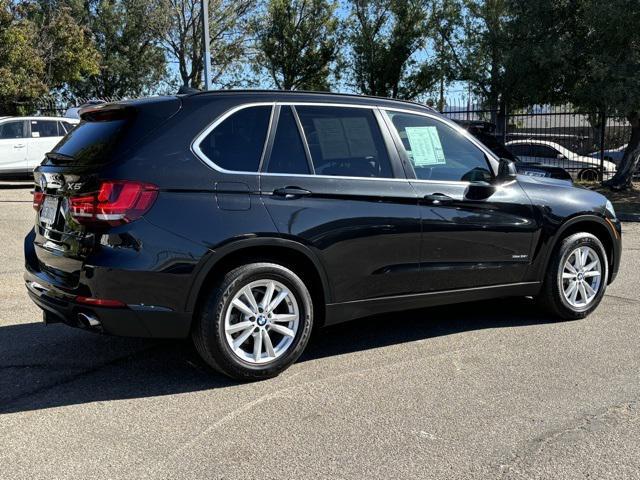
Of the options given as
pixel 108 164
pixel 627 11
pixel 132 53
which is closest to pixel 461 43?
pixel 627 11

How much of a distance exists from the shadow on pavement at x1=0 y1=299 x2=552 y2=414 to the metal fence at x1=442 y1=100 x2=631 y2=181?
13.7 meters

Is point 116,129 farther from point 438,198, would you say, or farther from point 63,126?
point 63,126

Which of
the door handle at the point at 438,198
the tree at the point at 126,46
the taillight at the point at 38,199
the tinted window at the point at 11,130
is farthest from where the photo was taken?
the tree at the point at 126,46

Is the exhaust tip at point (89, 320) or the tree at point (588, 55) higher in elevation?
the tree at point (588, 55)

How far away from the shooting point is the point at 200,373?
4469 mm

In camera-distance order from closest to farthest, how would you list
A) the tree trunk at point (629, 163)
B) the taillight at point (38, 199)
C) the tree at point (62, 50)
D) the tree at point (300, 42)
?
the taillight at point (38, 199) → the tree trunk at point (629, 163) → the tree at point (62, 50) → the tree at point (300, 42)

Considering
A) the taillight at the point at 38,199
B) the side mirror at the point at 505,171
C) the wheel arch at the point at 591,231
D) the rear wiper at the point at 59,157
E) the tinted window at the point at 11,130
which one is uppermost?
the tinted window at the point at 11,130

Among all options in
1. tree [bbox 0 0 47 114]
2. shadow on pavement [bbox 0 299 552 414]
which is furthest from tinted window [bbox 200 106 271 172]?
tree [bbox 0 0 47 114]

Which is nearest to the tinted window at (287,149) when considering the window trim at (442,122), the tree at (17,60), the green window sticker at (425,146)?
the window trim at (442,122)

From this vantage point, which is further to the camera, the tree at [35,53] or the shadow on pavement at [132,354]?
the tree at [35,53]

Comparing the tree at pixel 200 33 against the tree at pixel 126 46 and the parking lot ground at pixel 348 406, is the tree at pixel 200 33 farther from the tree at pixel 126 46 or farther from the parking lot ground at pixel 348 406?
the parking lot ground at pixel 348 406

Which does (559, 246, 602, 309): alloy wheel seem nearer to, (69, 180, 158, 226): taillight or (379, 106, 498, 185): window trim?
(379, 106, 498, 185): window trim

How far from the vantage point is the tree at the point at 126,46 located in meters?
33.7

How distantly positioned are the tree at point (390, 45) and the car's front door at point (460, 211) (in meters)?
22.3
